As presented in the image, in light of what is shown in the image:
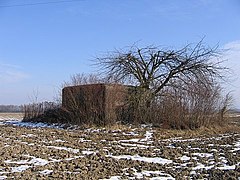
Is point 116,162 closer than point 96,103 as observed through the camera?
Yes

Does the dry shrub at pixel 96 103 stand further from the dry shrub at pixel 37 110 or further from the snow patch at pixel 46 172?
the snow patch at pixel 46 172

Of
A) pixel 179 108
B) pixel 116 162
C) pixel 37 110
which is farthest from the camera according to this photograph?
pixel 37 110

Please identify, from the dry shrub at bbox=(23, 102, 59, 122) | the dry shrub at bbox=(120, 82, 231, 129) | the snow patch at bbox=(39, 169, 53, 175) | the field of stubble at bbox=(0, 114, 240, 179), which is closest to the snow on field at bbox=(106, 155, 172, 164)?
the field of stubble at bbox=(0, 114, 240, 179)

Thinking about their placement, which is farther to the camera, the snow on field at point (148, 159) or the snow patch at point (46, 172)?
the snow on field at point (148, 159)

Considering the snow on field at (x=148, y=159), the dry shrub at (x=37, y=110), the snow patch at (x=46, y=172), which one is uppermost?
the dry shrub at (x=37, y=110)

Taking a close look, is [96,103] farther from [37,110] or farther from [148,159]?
[148,159]

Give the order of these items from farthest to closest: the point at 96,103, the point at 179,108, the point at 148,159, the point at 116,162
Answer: the point at 96,103 < the point at 179,108 < the point at 148,159 < the point at 116,162

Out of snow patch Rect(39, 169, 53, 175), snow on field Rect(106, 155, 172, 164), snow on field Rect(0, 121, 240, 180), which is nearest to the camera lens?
snow patch Rect(39, 169, 53, 175)

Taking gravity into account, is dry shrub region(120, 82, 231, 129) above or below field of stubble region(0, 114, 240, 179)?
above

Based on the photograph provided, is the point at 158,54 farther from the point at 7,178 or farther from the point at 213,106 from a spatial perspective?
the point at 7,178

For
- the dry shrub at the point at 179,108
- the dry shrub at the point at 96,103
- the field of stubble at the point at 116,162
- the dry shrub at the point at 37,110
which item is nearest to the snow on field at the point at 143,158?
the field of stubble at the point at 116,162

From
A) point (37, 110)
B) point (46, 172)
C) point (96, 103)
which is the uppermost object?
point (96, 103)

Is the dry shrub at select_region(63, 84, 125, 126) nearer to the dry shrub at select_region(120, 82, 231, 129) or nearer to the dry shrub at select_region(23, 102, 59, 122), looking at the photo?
the dry shrub at select_region(120, 82, 231, 129)

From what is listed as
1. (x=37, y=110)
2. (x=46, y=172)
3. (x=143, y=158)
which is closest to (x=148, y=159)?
(x=143, y=158)
